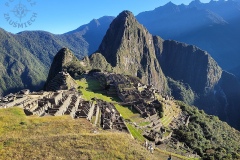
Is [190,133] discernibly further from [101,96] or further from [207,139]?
[101,96]

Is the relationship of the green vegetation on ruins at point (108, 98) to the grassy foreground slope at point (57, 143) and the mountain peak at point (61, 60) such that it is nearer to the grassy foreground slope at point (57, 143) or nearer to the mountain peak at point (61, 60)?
the grassy foreground slope at point (57, 143)

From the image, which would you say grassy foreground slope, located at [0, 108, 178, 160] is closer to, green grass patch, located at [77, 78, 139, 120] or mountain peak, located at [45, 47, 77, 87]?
green grass patch, located at [77, 78, 139, 120]

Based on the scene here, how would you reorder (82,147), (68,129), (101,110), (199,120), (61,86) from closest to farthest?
1. (82,147)
2. (68,129)
3. (101,110)
4. (61,86)
5. (199,120)

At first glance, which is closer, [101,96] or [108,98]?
[101,96]

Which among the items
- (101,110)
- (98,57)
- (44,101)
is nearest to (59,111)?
(44,101)

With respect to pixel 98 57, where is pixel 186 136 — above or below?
below

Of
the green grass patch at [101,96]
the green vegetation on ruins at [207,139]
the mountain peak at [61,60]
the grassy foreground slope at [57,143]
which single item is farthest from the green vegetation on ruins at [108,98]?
the mountain peak at [61,60]

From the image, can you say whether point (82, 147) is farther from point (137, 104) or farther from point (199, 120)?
point (199, 120)

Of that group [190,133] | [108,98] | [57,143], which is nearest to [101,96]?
[108,98]

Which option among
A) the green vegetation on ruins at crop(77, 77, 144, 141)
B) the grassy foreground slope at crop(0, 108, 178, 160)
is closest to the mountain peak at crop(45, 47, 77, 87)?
the green vegetation on ruins at crop(77, 77, 144, 141)
